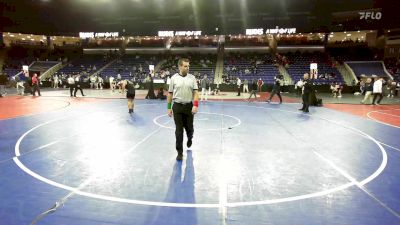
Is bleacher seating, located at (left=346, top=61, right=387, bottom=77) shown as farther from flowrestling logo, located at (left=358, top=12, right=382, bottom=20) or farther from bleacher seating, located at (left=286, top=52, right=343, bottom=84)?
flowrestling logo, located at (left=358, top=12, right=382, bottom=20)

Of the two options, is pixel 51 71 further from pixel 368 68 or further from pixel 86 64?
pixel 368 68

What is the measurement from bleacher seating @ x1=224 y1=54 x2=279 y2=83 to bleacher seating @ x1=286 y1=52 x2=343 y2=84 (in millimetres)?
2513

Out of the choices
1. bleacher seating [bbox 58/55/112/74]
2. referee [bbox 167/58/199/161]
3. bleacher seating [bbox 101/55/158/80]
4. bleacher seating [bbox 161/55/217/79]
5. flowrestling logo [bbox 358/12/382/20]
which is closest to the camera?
referee [bbox 167/58/199/161]

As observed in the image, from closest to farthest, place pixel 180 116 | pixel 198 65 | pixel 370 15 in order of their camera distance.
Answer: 1. pixel 180 116
2. pixel 370 15
3. pixel 198 65

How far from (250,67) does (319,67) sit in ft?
29.3

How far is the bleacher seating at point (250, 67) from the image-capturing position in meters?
36.5

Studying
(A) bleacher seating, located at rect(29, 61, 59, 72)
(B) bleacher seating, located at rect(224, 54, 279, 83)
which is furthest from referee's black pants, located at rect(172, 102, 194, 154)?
(A) bleacher seating, located at rect(29, 61, 59, 72)

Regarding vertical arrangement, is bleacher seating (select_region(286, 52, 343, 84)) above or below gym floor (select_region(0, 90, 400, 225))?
above

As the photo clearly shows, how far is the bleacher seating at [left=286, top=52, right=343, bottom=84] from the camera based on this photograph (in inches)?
1363

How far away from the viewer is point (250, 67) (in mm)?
39312

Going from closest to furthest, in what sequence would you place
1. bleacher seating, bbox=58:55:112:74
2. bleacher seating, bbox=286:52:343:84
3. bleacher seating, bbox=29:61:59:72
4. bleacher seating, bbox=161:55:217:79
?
bleacher seating, bbox=286:52:343:84 → bleacher seating, bbox=161:55:217:79 → bleacher seating, bbox=58:55:112:74 → bleacher seating, bbox=29:61:59:72

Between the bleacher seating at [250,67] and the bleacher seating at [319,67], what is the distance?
2.51 metres

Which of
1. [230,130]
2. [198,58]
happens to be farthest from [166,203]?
[198,58]

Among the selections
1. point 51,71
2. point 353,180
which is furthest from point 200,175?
point 51,71
